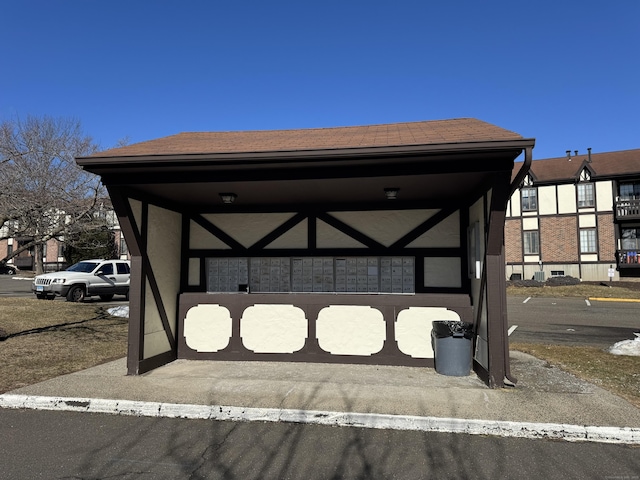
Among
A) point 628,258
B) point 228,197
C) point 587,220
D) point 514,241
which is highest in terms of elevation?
point 587,220

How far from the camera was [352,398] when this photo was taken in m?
5.77

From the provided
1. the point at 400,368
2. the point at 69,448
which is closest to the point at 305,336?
the point at 400,368

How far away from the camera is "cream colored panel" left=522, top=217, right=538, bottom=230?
33969 mm

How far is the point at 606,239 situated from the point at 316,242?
31.2m

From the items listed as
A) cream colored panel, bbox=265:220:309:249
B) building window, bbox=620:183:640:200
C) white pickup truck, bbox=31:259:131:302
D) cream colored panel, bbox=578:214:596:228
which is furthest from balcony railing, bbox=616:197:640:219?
white pickup truck, bbox=31:259:131:302

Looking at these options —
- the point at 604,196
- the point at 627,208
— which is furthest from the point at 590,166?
the point at 627,208

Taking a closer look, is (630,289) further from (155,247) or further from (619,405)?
(155,247)

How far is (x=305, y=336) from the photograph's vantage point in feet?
26.8

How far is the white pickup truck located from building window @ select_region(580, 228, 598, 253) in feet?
101

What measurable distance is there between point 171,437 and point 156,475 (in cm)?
87

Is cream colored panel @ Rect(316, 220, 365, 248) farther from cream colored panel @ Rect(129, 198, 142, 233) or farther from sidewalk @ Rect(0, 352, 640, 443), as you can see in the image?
cream colored panel @ Rect(129, 198, 142, 233)

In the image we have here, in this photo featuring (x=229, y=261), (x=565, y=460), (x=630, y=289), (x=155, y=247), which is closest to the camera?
(x=565, y=460)

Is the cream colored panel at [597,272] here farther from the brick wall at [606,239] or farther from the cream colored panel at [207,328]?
the cream colored panel at [207,328]

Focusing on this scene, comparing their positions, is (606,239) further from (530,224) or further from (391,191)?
(391,191)
